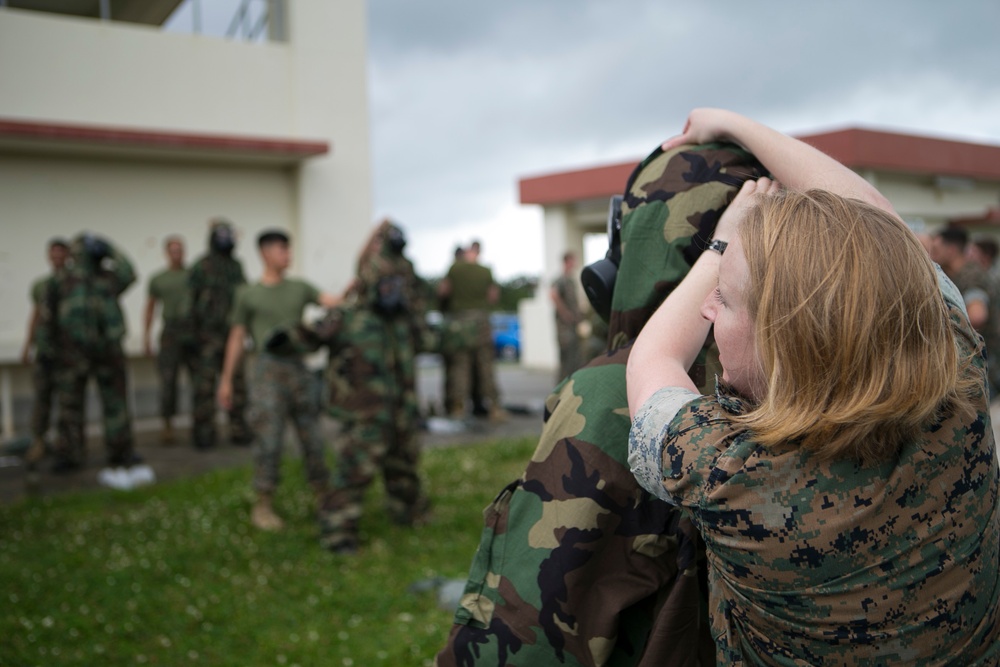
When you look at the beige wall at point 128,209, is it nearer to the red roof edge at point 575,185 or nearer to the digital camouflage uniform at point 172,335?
the digital camouflage uniform at point 172,335

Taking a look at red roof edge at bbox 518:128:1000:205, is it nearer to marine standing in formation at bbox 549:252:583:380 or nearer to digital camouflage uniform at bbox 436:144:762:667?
marine standing in formation at bbox 549:252:583:380

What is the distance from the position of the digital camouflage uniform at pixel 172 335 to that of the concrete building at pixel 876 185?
711cm

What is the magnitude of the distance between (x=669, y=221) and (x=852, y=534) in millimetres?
652

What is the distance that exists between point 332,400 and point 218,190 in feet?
21.8

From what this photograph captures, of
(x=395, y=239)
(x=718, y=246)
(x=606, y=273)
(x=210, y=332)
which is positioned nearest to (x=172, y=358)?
(x=210, y=332)

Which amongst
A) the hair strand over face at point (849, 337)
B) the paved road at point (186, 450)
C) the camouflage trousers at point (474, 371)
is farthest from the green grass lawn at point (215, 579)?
the camouflage trousers at point (474, 371)

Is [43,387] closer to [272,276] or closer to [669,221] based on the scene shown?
[272,276]

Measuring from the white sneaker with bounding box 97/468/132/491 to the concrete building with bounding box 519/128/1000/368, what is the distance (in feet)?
28.4

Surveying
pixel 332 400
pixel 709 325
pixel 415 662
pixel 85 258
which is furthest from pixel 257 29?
pixel 709 325

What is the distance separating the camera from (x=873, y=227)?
3.67 ft

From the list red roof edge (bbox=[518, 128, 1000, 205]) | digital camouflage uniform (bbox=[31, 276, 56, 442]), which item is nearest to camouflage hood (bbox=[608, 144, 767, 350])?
digital camouflage uniform (bbox=[31, 276, 56, 442])

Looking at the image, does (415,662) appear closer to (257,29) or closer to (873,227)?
(873,227)

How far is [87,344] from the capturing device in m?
7.77

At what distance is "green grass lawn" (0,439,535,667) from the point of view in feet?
13.1
